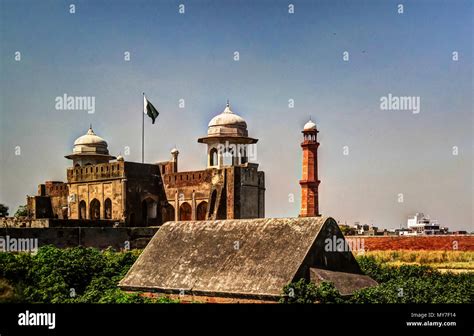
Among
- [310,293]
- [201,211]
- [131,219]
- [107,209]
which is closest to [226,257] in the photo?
[310,293]

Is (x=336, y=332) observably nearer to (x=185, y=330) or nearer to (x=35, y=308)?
(x=185, y=330)

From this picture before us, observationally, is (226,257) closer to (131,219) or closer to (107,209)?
(131,219)

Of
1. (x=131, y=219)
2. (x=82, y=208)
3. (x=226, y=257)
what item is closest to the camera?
(x=226, y=257)

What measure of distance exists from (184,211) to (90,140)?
321 inches

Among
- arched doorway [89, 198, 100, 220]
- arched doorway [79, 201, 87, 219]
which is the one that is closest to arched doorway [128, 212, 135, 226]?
arched doorway [89, 198, 100, 220]

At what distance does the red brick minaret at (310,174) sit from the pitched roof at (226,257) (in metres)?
17.5

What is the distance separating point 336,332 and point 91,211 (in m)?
27.2

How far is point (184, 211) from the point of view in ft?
128

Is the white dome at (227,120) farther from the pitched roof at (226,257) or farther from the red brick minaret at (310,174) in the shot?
the pitched roof at (226,257)

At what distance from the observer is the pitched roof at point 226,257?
20.2 m

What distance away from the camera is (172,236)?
24281 mm

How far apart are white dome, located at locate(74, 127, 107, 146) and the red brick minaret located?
37.9ft

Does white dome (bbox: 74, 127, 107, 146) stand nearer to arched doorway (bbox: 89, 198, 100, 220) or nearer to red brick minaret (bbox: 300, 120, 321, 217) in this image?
arched doorway (bbox: 89, 198, 100, 220)

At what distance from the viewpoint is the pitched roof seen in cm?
2020
